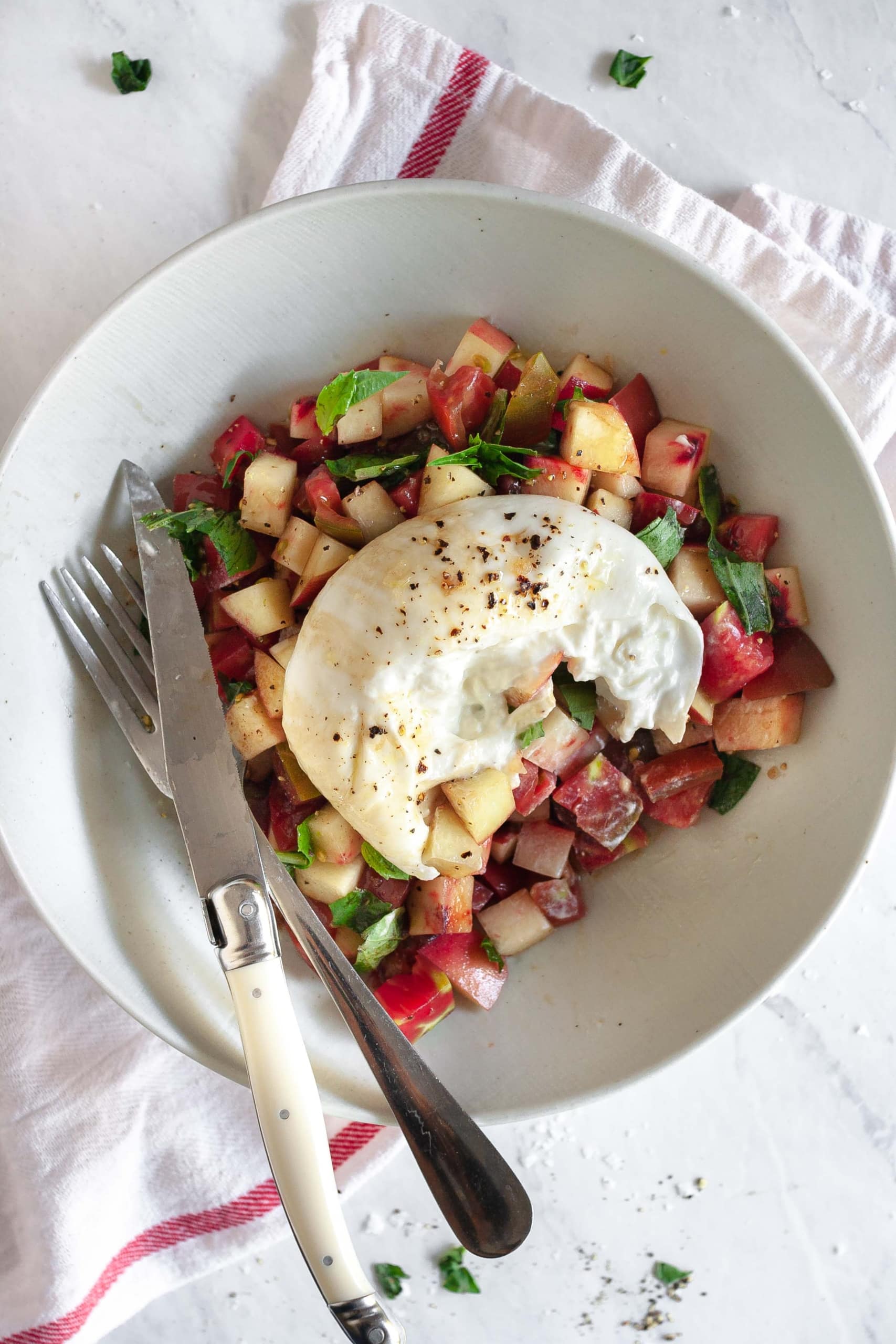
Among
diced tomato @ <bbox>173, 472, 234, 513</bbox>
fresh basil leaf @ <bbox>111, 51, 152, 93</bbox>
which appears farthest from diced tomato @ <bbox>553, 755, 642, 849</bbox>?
fresh basil leaf @ <bbox>111, 51, 152, 93</bbox>

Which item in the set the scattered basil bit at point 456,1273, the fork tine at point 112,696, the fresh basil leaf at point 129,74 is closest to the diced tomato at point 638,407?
the fork tine at point 112,696

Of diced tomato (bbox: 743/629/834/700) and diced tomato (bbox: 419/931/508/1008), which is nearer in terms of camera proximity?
diced tomato (bbox: 743/629/834/700)

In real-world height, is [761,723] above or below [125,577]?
above

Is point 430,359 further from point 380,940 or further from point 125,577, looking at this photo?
point 380,940

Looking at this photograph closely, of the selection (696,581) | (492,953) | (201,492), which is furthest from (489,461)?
(492,953)

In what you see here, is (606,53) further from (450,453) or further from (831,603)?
(831,603)

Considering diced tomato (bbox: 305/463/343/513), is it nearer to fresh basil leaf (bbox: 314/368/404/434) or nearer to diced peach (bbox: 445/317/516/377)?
fresh basil leaf (bbox: 314/368/404/434)

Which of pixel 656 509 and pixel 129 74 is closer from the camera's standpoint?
pixel 656 509
